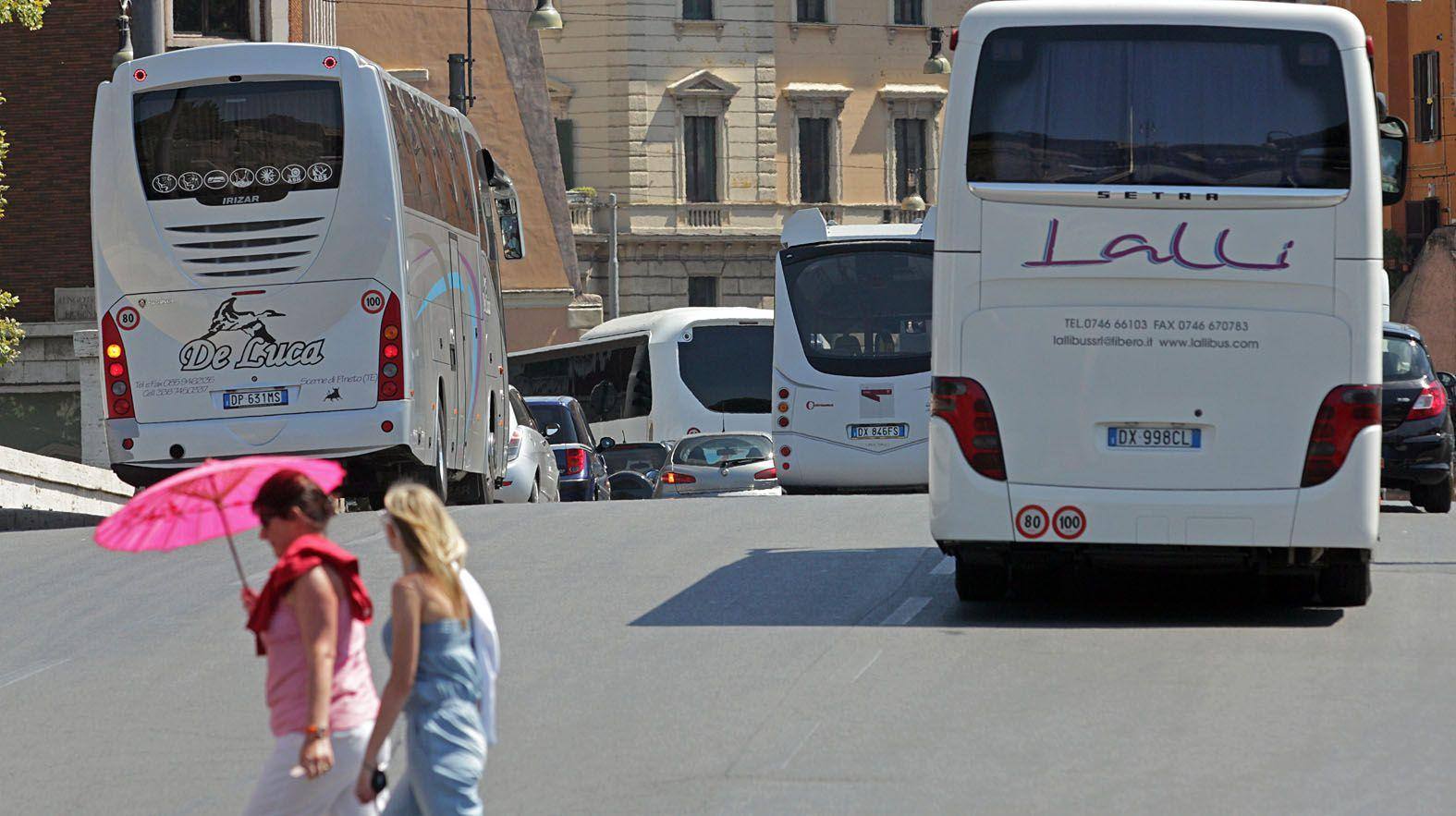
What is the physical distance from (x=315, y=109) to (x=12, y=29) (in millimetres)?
19903

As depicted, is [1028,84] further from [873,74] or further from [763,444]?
[873,74]

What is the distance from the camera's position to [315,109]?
19.1 metres

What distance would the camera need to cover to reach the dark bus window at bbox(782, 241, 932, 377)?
25797mm

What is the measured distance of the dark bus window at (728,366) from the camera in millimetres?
43531

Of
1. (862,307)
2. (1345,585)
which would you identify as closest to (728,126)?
(862,307)

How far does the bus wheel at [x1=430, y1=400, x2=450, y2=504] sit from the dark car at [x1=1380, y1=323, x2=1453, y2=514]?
8794mm

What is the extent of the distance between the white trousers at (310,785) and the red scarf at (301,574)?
29 cm

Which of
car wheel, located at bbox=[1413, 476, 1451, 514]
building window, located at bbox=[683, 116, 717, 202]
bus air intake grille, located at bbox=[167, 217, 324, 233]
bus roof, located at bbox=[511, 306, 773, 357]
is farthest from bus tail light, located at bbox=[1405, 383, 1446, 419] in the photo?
building window, located at bbox=[683, 116, 717, 202]

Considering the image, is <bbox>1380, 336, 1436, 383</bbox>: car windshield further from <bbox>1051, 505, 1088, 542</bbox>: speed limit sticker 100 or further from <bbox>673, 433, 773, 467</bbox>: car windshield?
<bbox>1051, 505, 1088, 542</bbox>: speed limit sticker 100

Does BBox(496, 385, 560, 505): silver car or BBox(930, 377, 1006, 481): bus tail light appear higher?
BBox(930, 377, 1006, 481): bus tail light

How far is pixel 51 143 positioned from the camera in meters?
36.9

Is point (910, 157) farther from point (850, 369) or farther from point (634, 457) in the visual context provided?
point (850, 369)

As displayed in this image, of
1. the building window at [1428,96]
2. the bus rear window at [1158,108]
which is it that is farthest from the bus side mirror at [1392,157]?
the building window at [1428,96]

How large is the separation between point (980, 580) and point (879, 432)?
12319 mm
